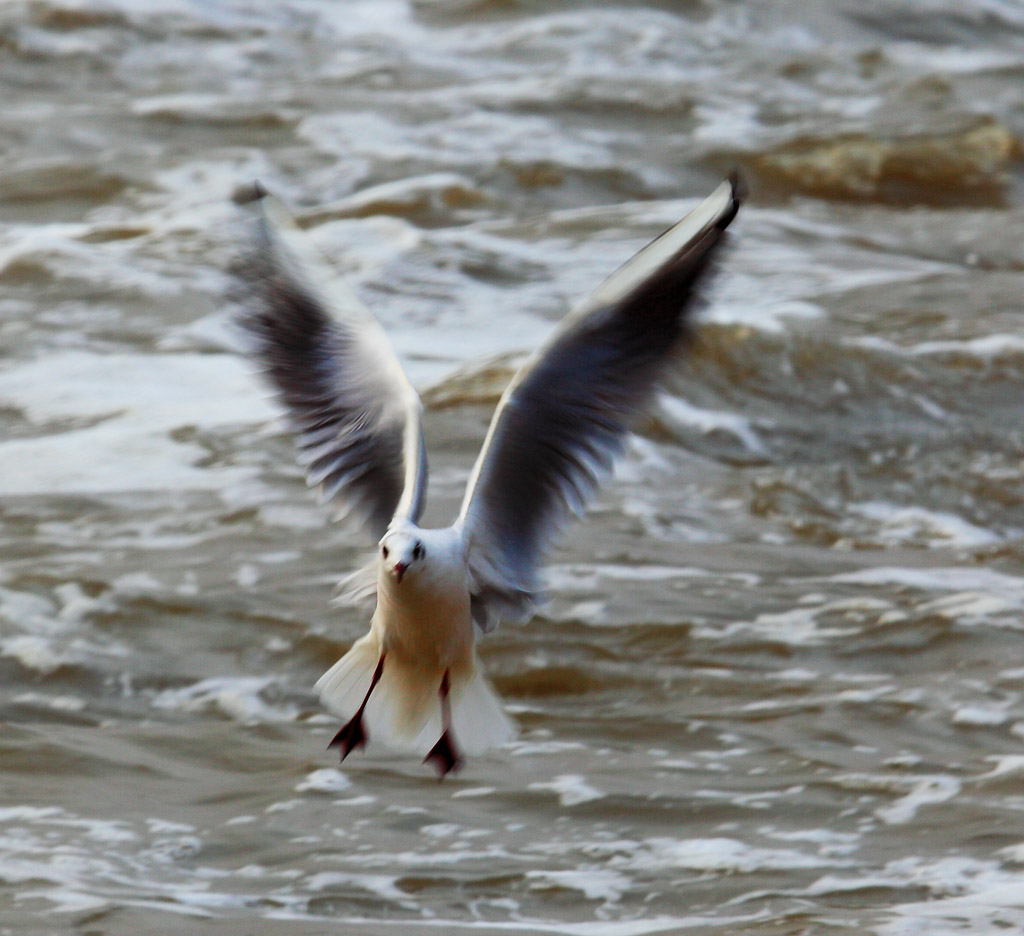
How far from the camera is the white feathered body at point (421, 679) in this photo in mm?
3779

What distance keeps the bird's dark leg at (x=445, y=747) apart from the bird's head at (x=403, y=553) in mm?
416

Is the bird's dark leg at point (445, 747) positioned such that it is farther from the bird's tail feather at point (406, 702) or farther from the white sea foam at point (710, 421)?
the white sea foam at point (710, 421)

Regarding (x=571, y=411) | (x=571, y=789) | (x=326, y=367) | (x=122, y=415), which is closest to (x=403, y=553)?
(x=571, y=411)

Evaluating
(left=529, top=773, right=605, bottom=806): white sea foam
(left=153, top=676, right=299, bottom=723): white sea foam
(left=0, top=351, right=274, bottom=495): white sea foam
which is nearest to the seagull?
(left=529, top=773, right=605, bottom=806): white sea foam

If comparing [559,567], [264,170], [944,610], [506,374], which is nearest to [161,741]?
[559,567]

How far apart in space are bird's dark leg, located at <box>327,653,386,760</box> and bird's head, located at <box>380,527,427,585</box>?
1.14 feet

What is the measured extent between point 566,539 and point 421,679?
247 cm

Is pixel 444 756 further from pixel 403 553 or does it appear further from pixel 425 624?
pixel 403 553

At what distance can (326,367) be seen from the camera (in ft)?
14.1

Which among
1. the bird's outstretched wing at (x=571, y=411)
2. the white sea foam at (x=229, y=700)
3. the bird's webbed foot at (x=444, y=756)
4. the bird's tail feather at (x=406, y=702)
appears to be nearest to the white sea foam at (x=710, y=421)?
the white sea foam at (x=229, y=700)

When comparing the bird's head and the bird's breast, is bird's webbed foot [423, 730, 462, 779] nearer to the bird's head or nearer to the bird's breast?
the bird's breast

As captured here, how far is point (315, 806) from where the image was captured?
4551mm

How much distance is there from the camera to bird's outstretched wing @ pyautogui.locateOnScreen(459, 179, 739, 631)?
3955 mm

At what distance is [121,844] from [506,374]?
147 inches
